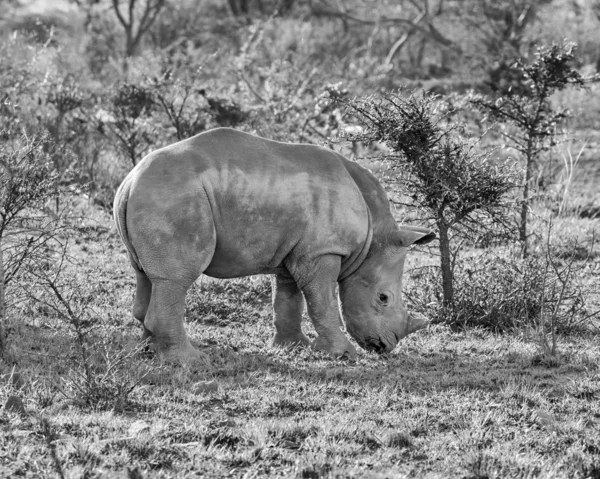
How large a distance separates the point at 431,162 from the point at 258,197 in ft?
7.17

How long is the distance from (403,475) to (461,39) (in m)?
26.4

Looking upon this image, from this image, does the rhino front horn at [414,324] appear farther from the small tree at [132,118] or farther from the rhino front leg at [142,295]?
the small tree at [132,118]

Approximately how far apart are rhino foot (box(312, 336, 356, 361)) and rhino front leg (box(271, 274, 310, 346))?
0.35 meters

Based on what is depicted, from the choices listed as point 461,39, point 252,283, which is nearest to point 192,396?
point 252,283

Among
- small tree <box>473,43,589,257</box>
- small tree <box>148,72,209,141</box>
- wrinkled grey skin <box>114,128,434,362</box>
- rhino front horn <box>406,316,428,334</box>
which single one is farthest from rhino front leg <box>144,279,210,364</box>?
small tree <box>148,72,209,141</box>

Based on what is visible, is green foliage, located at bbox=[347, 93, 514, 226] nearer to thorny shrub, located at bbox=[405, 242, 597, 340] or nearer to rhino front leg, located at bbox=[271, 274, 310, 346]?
thorny shrub, located at bbox=[405, 242, 597, 340]

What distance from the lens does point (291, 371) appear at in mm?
8219

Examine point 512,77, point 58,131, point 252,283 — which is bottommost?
point 252,283

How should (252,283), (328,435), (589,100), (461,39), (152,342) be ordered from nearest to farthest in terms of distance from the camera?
1. (328,435)
2. (152,342)
3. (252,283)
4. (589,100)
5. (461,39)

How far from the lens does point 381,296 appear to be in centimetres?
923

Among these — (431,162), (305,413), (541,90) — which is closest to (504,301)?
(431,162)

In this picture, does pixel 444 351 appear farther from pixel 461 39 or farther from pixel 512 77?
pixel 461 39

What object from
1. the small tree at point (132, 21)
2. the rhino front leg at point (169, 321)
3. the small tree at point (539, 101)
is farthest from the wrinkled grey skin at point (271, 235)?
the small tree at point (132, 21)

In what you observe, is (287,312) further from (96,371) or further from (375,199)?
(96,371)
